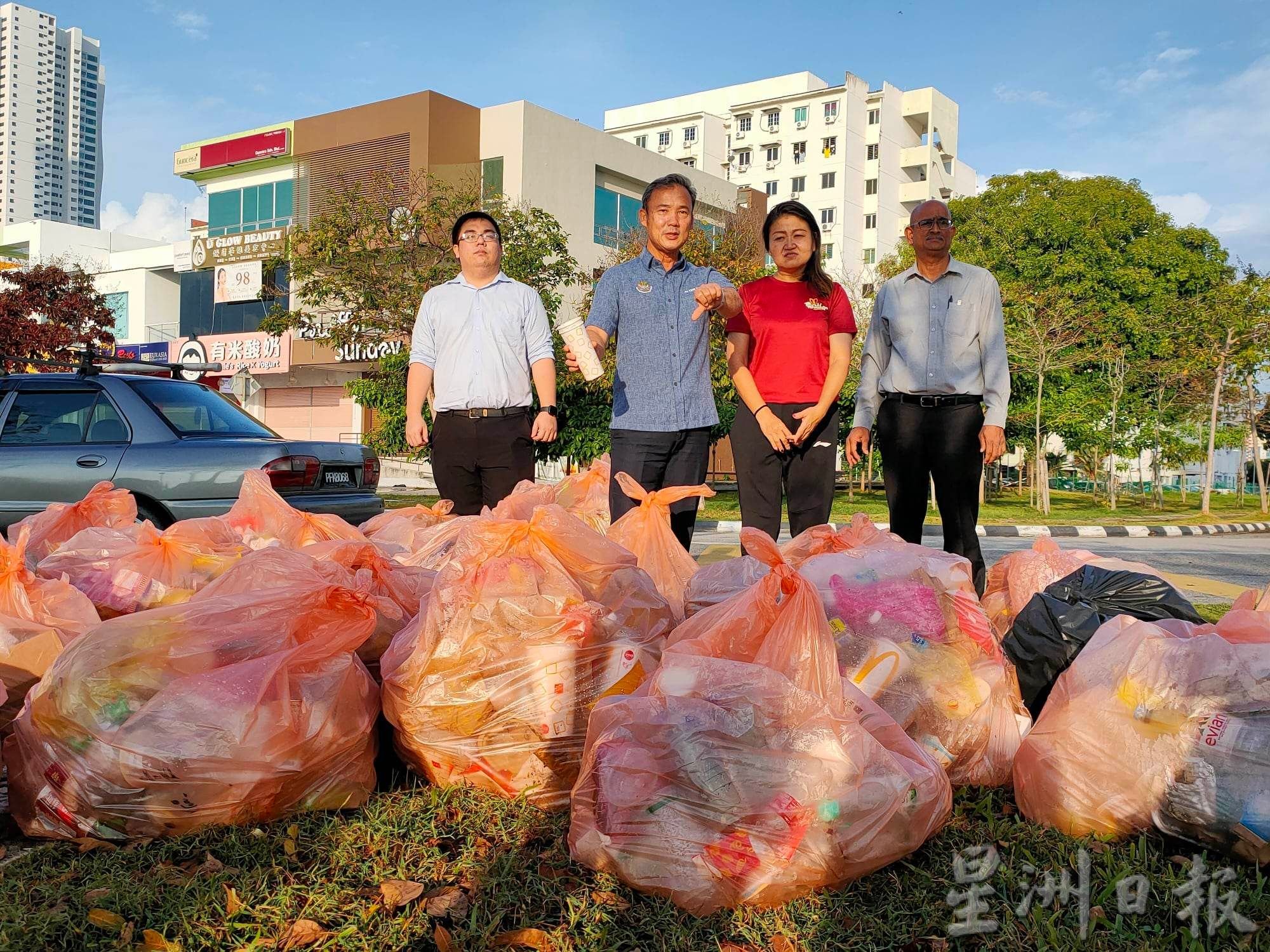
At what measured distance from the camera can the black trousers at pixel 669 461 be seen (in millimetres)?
3902

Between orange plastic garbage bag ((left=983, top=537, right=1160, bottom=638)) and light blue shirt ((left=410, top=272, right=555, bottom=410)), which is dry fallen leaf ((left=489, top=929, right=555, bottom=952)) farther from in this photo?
light blue shirt ((left=410, top=272, right=555, bottom=410))

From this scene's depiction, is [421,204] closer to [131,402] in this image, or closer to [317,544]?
[131,402]

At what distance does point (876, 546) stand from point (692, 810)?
134 centimetres

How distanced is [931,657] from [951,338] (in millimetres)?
1879

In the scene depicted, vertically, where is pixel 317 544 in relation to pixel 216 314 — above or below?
below

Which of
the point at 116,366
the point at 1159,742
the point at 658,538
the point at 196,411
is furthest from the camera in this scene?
the point at 116,366

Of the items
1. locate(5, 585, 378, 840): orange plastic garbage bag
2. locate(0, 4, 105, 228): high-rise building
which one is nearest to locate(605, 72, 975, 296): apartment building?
locate(5, 585, 378, 840): orange plastic garbage bag

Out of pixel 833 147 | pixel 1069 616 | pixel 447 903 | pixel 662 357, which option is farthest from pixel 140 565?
pixel 833 147

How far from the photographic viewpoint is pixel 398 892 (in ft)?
6.39

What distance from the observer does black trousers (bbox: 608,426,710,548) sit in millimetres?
3902

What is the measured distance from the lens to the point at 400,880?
6.56 ft

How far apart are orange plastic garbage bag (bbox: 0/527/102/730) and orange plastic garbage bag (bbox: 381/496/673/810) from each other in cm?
103

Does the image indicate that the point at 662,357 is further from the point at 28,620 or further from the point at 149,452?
the point at 149,452

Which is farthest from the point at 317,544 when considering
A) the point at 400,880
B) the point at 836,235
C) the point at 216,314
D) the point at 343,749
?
the point at 836,235
